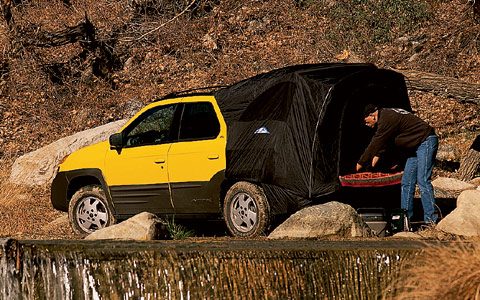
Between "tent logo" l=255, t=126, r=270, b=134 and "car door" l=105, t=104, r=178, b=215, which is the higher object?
"tent logo" l=255, t=126, r=270, b=134

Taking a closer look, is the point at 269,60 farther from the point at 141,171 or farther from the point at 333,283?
the point at 333,283

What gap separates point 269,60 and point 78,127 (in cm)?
507

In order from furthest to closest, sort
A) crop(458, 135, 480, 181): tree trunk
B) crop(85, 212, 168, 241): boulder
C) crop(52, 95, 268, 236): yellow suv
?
→ crop(458, 135, 480, 181): tree trunk
crop(52, 95, 268, 236): yellow suv
crop(85, 212, 168, 241): boulder

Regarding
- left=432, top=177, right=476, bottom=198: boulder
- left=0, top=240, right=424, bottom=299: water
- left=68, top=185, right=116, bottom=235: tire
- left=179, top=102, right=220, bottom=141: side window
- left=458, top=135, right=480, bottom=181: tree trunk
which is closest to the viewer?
left=0, top=240, right=424, bottom=299: water

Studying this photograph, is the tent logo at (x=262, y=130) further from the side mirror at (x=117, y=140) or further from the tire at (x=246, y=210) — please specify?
the side mirror at (x=117, y=140)

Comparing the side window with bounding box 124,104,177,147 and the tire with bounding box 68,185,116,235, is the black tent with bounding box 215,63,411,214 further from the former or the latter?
the tire with bounding box 68,185,116,235

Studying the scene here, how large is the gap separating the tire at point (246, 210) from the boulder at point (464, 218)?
2.04 metres

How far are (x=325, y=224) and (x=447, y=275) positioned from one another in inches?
196

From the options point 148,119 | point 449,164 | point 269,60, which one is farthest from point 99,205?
point 269,60

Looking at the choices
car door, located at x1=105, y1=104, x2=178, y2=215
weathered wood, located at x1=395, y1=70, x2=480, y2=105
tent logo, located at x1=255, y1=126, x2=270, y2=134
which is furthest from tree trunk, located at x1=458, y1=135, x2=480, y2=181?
tent logo, located at x1=255, y1=126, x2=270, y2=134

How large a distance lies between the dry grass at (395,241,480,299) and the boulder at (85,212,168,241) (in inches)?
203

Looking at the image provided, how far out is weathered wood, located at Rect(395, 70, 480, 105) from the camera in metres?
17.5

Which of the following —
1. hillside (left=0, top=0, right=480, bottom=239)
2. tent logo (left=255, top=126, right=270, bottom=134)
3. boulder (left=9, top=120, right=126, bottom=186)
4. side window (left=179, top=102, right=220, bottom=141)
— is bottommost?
boulder (left=9, top=120, right=126, bottom=186)

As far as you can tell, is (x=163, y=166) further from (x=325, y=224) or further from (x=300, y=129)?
(x=325, y=224)
